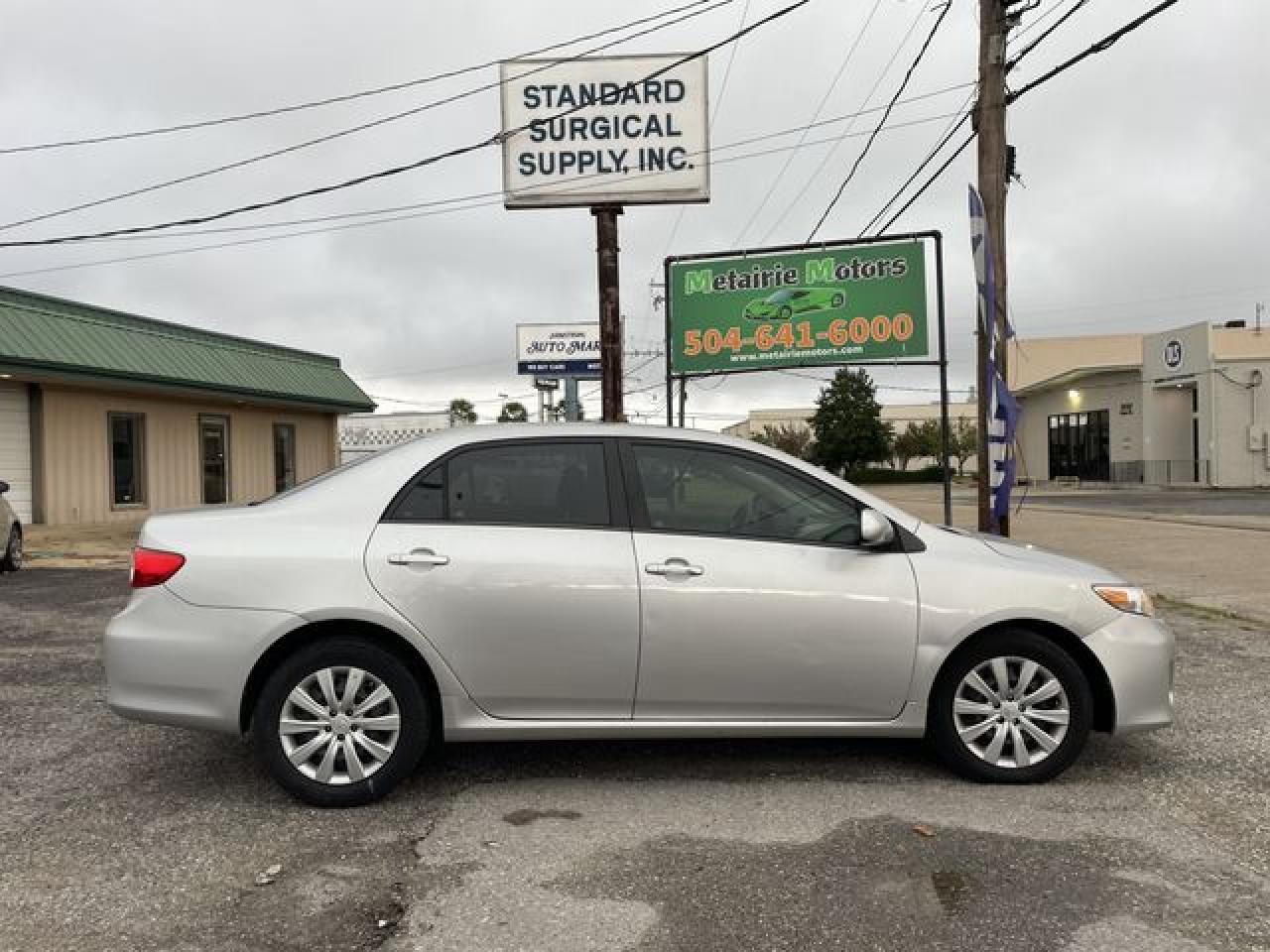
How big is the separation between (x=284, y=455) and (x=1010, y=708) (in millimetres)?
23841

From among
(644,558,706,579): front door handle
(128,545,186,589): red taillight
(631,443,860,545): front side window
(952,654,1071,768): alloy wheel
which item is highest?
(631,443,860,545): front side window

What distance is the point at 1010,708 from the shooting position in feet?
13.4

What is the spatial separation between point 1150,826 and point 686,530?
2186 millimetres

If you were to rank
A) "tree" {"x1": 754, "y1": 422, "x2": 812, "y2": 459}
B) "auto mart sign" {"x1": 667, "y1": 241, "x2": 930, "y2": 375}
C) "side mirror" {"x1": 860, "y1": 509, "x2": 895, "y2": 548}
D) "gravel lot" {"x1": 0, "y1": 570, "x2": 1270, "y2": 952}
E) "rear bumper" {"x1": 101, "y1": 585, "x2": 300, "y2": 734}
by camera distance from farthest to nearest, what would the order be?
"tree" {"x1": 754, "y1": 422, "x2": 812, "y2": 459}
"auto mart sign" {"x1": 667, "y1": 241, "x2": 930, "y2": 375}
"side mirror" {"x1": 860, "y1": 509, "x2": 895, "y2": 548}
"rear bumper" {"x1": 101, "y1": 585, "x2": 300, "y2": 734}
"gravel lot" {"x1": 0, "y1": 570, "x2": 1270, "y2": 952}

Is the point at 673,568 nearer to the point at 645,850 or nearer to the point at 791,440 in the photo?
the point at 645,850

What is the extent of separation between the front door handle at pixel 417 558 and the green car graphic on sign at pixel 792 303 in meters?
9.37

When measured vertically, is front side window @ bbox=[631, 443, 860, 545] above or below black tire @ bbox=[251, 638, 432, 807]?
above

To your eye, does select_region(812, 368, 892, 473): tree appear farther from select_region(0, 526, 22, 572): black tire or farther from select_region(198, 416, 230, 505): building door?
select_region(0, 526, 22, 572): black tire

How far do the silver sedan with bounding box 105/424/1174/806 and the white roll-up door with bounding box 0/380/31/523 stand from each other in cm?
1586

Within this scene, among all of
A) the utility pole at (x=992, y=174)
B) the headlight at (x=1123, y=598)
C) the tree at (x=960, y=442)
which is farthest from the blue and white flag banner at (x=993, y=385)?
the tree at (x=960, y=442)

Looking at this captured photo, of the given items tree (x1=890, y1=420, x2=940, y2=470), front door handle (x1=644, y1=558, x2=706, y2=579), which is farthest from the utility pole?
tree (x1=890, y1=420, x2=940, y2=470)

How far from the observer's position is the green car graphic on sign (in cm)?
1237

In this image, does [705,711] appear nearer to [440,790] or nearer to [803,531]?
[803,531]

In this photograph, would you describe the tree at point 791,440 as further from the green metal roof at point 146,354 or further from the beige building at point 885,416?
the green metal roof at point 146,354
